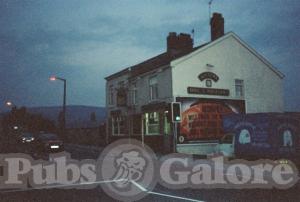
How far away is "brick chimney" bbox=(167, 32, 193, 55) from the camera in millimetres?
33263

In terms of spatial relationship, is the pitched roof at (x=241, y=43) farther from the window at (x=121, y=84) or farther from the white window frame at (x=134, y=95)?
the window at (x=121, y=84)

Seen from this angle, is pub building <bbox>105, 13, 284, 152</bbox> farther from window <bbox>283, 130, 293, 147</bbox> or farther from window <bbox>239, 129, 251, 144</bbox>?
window <bbox>283, 130, 293, 147</bbox>

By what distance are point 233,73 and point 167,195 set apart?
22.5 meters

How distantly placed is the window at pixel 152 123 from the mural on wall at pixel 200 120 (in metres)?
2.85

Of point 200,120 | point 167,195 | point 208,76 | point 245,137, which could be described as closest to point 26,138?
point 200,120

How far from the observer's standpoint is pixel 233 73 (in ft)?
102

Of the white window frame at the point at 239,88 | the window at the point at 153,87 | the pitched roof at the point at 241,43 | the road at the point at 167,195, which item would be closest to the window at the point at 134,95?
the window at the point at 153,87

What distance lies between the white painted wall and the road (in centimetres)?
1730

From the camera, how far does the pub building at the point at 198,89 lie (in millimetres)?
28312

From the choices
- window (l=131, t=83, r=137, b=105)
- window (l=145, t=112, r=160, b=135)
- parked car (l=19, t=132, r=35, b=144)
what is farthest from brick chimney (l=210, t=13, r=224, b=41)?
parked car (l=19, t=132, r=35, b=144)

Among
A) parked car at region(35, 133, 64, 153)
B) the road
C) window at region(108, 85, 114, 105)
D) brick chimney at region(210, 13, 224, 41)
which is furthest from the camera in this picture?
window at region(108, 85, 114, 105)

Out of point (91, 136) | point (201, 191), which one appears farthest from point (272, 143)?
point (91, 136)

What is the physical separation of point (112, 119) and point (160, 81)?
10.8 m

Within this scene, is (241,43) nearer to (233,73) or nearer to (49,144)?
(233,73)
